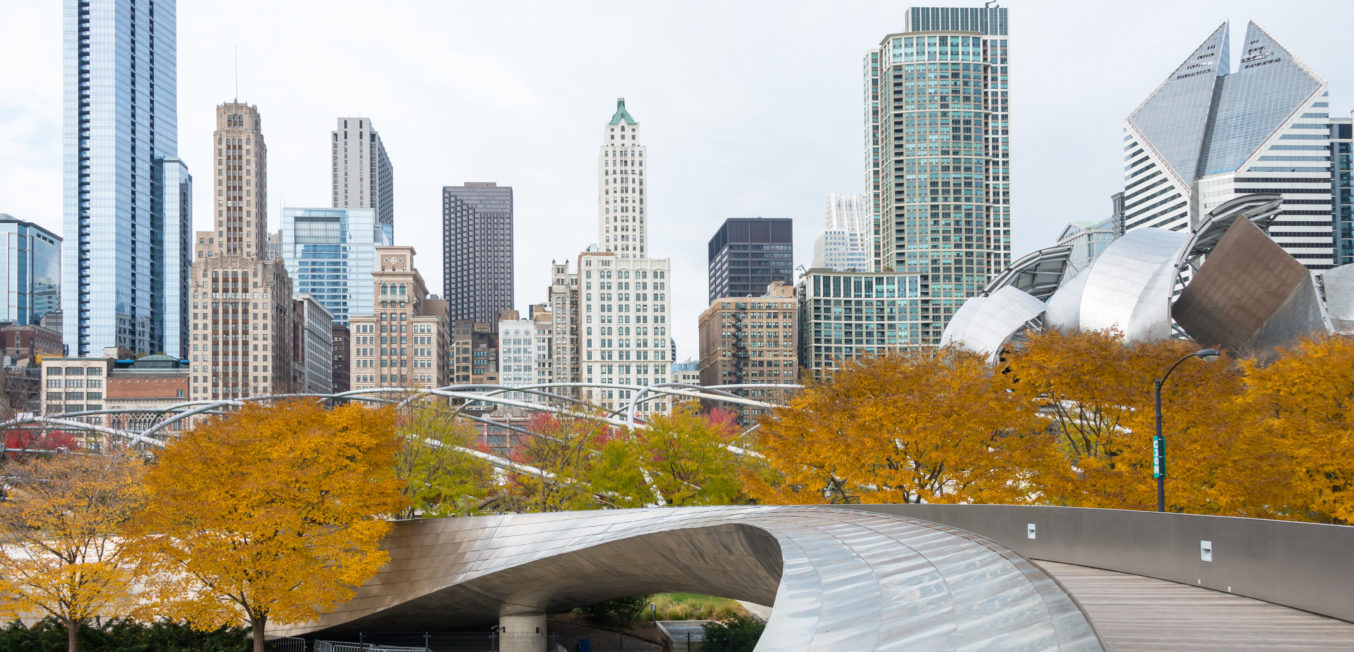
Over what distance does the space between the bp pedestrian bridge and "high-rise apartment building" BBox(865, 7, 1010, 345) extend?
6415 inches

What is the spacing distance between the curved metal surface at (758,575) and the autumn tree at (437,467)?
30.4 ft

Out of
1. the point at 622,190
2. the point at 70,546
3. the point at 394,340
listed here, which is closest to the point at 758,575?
the point at 70,546

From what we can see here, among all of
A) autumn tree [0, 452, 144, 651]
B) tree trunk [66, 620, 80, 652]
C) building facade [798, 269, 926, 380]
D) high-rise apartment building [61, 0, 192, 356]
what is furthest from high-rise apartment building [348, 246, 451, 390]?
tree trunk [66, 620, 80, 652]

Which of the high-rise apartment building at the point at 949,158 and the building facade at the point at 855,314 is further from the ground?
the high-rise apartment building at the point at 949,158

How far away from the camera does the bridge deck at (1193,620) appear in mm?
9555

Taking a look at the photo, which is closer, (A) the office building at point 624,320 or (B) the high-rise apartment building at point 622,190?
(A) the office building at point 624,320

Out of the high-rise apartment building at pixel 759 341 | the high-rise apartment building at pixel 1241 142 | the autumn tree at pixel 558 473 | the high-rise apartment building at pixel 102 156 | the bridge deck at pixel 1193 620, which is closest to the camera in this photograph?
the bridge deck at pixel 1193 620

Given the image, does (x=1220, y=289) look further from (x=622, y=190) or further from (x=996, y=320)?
(x=622, y=190)

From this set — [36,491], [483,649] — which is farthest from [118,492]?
[483,649]

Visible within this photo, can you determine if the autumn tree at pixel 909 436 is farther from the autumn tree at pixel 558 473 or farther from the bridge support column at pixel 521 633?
the autumn tree at pixel 558 473

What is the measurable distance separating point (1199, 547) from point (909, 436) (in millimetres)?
14488

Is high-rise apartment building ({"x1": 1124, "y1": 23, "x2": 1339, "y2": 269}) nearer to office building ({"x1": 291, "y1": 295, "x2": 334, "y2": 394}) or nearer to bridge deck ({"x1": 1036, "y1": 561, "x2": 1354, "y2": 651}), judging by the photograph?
office building ({"x1": 291, "y1": 295, "x2": 334, "y2": 394})

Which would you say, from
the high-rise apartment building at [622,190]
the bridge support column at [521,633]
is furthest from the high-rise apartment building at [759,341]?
the bridge support column at [521,633]

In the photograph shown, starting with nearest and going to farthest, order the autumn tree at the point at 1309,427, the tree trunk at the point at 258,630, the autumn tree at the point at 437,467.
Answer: the autumn tree at the point at 1309,427, the tree trunk at the point at 258,630, the autumn tree at the point at 437,467
